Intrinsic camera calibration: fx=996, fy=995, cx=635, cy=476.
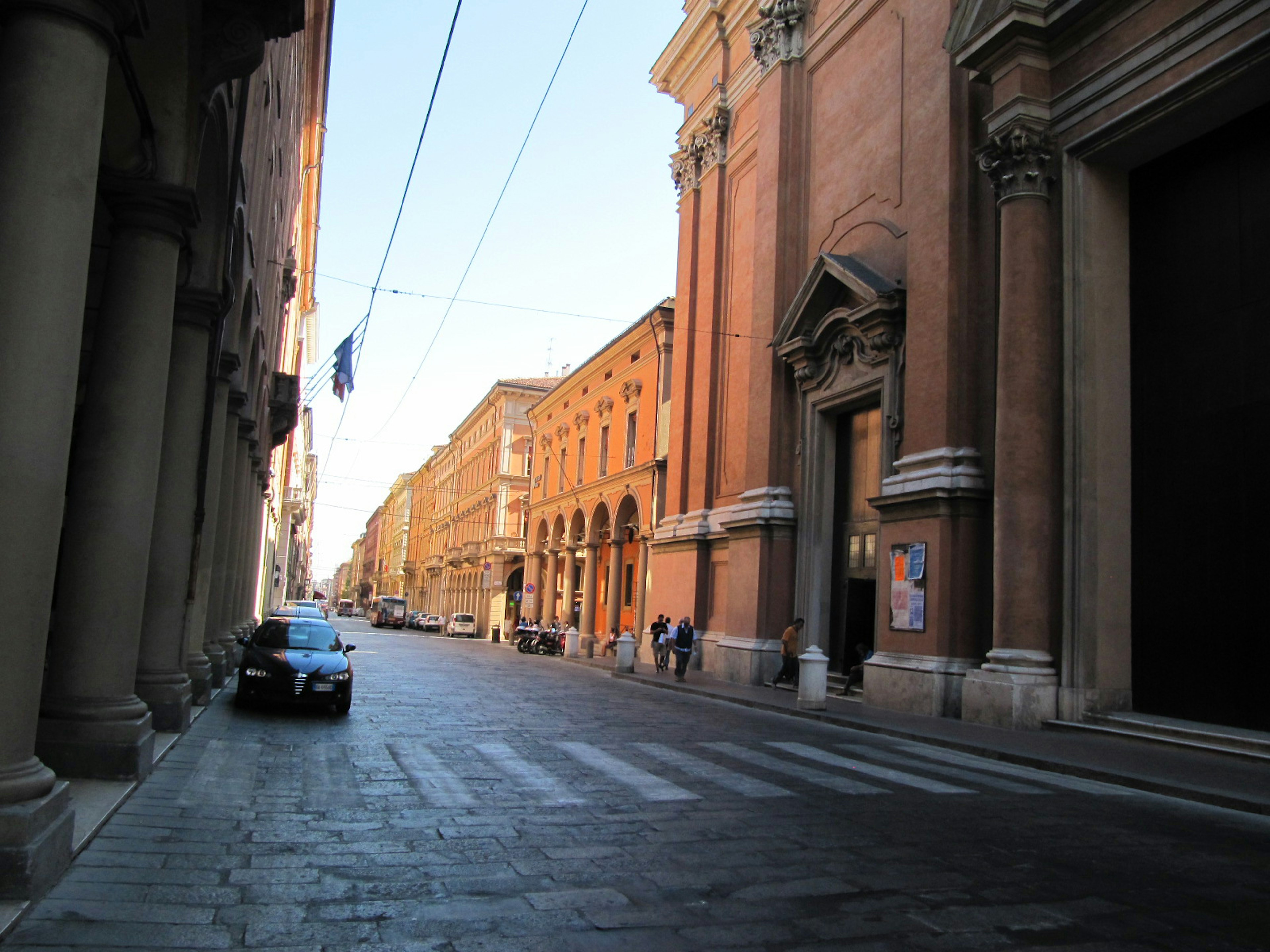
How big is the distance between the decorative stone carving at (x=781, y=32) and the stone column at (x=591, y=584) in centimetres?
2167

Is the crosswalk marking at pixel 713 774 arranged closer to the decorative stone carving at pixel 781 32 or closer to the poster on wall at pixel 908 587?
the poster on wall at pixel 908 587

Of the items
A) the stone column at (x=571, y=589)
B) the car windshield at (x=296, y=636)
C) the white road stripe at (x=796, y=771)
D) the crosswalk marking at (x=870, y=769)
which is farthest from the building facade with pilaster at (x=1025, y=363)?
the stone column at (x=571, y=589)

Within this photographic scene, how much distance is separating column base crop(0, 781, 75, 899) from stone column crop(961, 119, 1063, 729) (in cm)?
1208

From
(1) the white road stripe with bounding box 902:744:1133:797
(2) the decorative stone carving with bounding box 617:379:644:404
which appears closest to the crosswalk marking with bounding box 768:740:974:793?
(1) the white road stripe with bounding box 902:744:1133:797

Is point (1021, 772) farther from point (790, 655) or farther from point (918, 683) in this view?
point (790, 655)

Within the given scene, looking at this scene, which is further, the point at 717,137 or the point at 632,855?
the point at 717,137

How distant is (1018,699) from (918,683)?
2.29m

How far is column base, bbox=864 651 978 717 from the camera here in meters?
15.5

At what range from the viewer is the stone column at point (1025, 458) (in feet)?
46.3

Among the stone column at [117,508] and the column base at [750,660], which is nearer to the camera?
the stone column at [117,508]

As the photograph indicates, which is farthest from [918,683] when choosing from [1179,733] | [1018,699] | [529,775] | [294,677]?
[294,677]

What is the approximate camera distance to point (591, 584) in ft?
134

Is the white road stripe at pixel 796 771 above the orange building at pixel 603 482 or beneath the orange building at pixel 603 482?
beneath

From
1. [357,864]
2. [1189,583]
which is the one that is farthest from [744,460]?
[357,864]
